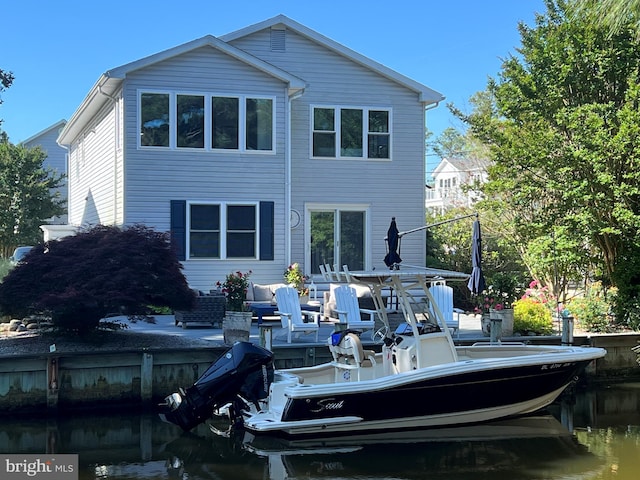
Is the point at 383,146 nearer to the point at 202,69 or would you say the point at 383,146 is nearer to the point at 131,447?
the point at 202,69

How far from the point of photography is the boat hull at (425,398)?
29.3 ft

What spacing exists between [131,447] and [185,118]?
31.0ft

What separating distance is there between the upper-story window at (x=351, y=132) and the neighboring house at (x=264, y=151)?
3cm

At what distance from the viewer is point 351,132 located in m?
18.5

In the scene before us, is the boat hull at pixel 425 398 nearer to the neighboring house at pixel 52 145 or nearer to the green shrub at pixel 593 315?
the green shrub at pixel 593 315

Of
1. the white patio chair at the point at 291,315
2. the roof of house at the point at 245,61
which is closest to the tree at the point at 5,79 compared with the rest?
the roof of house at the point at 245,61

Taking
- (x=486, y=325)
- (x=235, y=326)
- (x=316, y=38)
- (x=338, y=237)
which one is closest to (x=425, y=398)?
(x=235, y=326)

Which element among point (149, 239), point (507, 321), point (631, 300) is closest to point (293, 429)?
point (149, 239)

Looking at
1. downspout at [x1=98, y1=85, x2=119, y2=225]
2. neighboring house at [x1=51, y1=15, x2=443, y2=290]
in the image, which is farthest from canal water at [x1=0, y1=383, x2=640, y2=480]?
downspout at [x1=98, y1=85, x2=119, y2=225]

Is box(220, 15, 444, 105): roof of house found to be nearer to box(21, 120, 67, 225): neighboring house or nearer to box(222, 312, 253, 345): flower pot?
box(222, 312, 253, 345): flower pot

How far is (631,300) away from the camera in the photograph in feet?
44.9

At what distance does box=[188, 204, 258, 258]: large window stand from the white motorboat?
24.0ft

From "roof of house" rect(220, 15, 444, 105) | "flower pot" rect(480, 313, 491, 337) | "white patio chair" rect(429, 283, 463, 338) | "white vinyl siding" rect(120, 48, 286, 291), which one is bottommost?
"flower pot" rect(480, 313, 491, 337)

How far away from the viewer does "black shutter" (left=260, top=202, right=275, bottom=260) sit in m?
17.2
